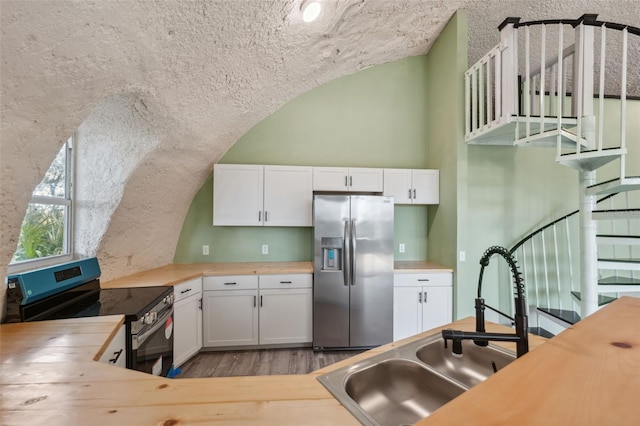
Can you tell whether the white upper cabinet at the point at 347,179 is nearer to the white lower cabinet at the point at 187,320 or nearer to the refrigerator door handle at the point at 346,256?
the refrigerator door handle at the point at 346,256

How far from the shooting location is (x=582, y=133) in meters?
2.37

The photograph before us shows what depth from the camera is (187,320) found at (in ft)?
8.68

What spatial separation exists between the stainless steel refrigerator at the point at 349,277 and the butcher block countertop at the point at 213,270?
0.83ft

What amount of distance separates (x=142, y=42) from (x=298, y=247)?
2.53 meters

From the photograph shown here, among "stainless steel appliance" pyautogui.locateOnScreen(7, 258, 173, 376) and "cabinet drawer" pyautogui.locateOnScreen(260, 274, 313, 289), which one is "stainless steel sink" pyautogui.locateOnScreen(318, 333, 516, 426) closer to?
"stainless steel appliance" pyautogui.locateOnScreen(7, 258, 173, 376)

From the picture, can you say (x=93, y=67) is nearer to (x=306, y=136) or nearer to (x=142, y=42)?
(x=142, y=42)

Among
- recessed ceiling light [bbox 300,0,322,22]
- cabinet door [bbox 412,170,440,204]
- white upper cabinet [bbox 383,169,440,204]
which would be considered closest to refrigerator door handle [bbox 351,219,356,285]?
white upper cabinet [bbox 383,169,440,204]

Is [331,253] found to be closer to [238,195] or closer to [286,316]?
[286,316]

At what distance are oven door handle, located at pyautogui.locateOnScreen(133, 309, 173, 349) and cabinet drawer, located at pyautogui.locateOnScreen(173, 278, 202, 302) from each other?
0.38 m

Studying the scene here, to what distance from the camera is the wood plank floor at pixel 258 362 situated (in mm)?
2553

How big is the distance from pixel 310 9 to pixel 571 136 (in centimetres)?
245

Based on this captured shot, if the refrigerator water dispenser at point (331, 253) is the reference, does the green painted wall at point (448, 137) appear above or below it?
above

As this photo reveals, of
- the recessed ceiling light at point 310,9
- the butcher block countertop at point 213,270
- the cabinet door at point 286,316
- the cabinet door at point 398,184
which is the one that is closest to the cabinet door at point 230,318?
the cabinet door at point 286,316

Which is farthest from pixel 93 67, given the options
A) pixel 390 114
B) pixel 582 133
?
pixel 582 133
